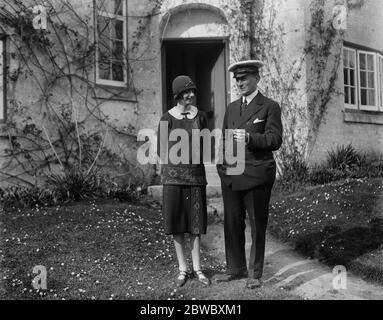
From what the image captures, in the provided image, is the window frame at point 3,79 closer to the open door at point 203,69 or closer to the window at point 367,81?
the open door at point 203,69

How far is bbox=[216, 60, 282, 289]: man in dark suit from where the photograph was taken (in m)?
4.62

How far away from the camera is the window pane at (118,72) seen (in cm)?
979

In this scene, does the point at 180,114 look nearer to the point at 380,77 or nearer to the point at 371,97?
the point at 371,97

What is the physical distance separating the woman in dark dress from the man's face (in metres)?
0.44

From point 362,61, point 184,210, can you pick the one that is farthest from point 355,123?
point 184,210

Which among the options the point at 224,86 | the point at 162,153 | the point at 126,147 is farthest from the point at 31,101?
the point at 162,153

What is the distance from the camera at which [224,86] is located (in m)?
10.6

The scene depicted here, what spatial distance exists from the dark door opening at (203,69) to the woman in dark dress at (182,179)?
5.40 meters

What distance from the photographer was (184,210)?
4852 millimetres

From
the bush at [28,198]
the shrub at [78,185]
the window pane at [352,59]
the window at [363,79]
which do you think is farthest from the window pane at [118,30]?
the window pane at [352,59]

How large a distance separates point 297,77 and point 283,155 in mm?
1571

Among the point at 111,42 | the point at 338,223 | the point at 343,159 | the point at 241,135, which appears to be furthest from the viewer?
the point at 343,159

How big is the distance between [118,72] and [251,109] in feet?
18.1
